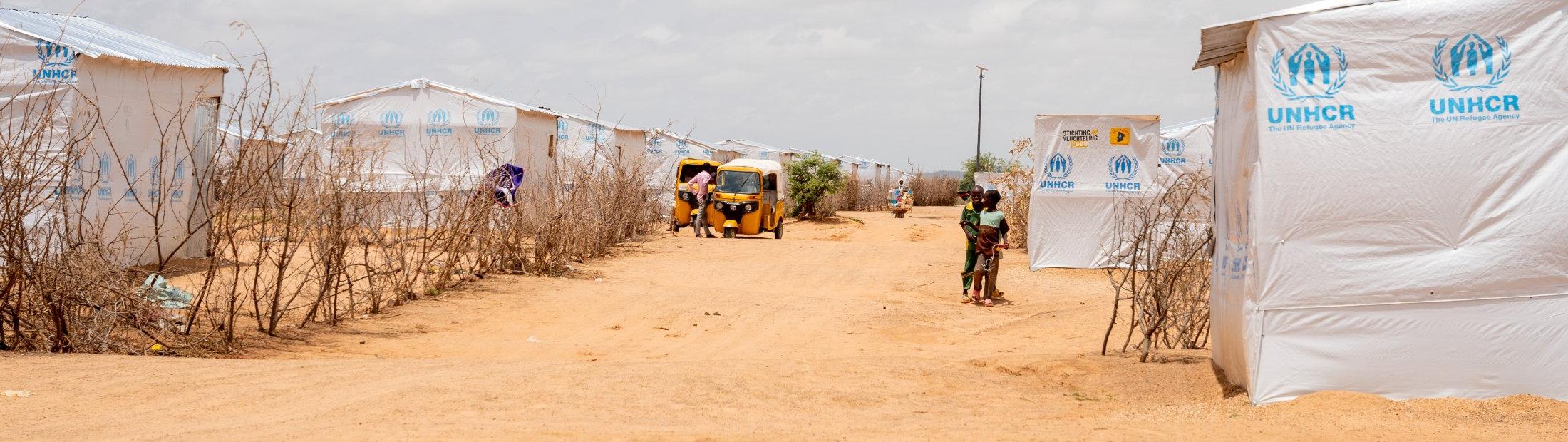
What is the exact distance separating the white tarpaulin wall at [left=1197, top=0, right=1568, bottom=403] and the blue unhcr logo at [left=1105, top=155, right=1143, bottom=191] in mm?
11708

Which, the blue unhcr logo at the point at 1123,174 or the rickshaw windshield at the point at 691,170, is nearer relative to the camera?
the blue unhcr logo at the point at 1123,174

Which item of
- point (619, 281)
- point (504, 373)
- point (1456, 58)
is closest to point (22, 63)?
point (619, 281)

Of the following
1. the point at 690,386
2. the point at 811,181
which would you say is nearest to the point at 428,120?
the point at 811,181

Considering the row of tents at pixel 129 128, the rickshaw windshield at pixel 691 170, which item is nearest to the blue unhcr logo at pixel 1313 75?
the row of tents at pixel 129 128

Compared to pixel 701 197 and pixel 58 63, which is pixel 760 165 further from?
pixel 58 63

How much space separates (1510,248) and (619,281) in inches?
394

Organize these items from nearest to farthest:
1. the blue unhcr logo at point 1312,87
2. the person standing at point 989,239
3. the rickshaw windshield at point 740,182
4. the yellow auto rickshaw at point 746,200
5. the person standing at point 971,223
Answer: the blue unhcr logo at point 1312,87 → the person standing at point 989,239 → the person standing at point 971,223 → the yellow auto rickshaw at point 746,200 → the rickshaw windshield at point 740,182

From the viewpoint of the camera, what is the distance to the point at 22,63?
1142 cm

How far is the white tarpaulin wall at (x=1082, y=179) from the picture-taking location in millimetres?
16750

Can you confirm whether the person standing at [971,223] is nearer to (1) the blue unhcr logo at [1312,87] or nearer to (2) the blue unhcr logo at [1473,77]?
(1) the blue unhcr logo at [1312,87]

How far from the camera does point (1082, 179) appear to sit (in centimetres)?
1697

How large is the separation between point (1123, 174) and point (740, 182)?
8899 millimetres

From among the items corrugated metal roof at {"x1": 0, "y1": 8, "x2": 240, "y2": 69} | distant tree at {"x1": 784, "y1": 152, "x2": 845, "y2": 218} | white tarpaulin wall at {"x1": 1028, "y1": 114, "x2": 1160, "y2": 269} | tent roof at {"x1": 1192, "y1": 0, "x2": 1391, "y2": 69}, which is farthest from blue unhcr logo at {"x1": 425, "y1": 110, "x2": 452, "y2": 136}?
tent roof at {"x1": 1192, "y1": 0, "x2": 1391, "y2": 69}

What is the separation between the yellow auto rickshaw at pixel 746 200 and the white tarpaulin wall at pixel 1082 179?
743cm
